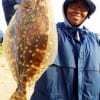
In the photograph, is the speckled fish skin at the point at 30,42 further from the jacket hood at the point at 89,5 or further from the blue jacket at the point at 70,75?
the jacket hood at the point at 89,5

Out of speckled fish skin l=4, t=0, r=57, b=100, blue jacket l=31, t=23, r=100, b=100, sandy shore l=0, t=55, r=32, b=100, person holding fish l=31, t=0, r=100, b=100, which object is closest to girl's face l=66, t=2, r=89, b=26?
person holding fish l=31, t=0, r=100, b=100

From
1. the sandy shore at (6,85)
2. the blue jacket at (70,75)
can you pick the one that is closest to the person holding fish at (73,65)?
the blue jacket at (70,75)

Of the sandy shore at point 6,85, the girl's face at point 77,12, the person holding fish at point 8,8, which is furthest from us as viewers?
the sandy shore at point 6,85

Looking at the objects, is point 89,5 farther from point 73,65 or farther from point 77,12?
point 73,65

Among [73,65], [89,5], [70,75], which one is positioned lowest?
[70,75]

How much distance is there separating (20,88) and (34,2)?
2.74ft

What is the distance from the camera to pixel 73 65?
5.41 meters

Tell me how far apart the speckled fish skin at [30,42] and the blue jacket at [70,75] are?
110 cm

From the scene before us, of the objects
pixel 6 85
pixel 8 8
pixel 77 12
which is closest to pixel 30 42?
pixel 8 8

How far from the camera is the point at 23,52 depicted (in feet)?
14.0

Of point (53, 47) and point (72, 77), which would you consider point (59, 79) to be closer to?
point (72, 77)

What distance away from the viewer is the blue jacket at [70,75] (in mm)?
5379

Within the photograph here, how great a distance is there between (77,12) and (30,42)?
1.27m

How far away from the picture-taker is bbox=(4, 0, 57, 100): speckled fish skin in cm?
421
